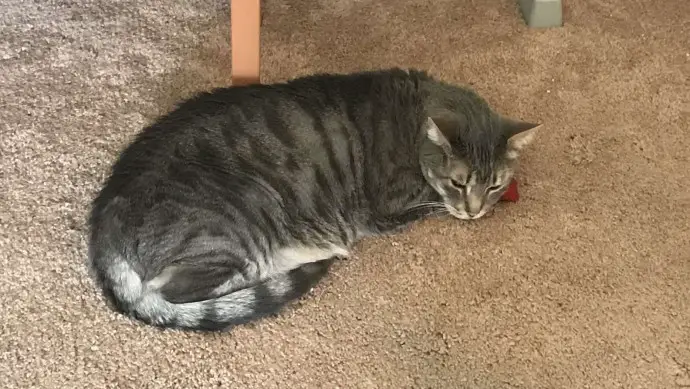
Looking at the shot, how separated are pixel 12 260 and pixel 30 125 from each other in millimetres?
333

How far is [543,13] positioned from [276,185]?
85 centimetres

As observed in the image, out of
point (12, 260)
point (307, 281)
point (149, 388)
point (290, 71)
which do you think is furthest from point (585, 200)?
point (12, 260)

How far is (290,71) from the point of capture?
1694mm

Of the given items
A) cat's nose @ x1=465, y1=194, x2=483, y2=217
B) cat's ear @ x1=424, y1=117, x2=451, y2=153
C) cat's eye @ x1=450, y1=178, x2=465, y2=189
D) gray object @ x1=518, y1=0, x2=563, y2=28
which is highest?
gray object @ x1=518, y1=0, x2=563, y2=28

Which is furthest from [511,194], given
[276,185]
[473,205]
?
[276,185]

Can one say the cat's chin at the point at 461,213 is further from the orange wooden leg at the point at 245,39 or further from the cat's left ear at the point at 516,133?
the orange wooden leg at the point at 245,39

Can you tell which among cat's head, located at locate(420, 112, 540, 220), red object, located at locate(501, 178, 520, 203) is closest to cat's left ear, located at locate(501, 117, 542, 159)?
cat's head, located at locate(420, 112, 540, 220)

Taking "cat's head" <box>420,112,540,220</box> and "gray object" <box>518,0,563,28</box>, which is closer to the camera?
"cat's head" <box>420,112,540,220</box>

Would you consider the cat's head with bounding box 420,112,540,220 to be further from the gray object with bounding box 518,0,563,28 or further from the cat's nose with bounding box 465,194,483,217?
the gray object with bounding box 518,0,563,28

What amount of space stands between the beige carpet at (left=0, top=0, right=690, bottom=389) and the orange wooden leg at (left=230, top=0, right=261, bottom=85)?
0.56 feet

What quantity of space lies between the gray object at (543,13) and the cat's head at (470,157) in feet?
1.65

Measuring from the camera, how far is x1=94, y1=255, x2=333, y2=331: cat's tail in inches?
49.1

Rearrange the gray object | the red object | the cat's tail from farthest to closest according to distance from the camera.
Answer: the gray object, the red object, the cat's tail

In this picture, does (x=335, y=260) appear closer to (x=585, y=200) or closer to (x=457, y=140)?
(x=457, y=140)
